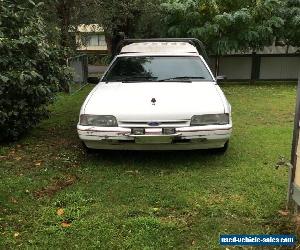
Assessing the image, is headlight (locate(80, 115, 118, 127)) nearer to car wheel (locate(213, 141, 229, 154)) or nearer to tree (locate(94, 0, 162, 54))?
car wheel (locate(213, 141, 229, 154))

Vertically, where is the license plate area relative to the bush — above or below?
below

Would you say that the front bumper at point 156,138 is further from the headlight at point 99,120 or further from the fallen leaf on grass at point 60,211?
the fallen leaf on grass at point 60,211

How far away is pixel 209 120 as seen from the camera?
5.23m

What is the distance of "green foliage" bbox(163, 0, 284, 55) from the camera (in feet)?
44.6

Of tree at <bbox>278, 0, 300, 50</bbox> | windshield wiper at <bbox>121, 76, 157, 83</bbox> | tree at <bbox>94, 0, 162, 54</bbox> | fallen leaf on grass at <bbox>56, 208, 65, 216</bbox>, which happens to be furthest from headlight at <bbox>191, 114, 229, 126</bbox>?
tree at <bbox>278, 0, 300, 50</bbox>

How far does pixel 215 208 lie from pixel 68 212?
1.40 metres

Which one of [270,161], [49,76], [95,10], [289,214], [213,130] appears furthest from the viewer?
[95,10]

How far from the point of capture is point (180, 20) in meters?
14.5

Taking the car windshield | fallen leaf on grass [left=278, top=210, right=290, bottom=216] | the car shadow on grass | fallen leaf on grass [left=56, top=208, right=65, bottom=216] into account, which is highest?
the car windshield

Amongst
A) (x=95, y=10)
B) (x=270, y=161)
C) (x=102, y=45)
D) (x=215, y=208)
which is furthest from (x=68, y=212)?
(x=102, y=45)

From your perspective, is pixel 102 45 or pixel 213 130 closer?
pixel 213 130

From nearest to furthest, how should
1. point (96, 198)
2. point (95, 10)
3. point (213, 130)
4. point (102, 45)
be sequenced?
1. point (96, 198)
2. point (213, 130)
3. point (95, 10)
4. point (102, 45)

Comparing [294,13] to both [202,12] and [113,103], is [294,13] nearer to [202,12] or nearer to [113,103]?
[202,12]

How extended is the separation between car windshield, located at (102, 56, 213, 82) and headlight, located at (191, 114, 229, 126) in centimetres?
122
